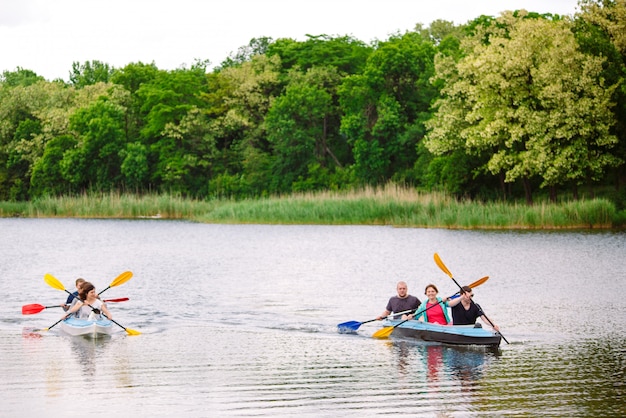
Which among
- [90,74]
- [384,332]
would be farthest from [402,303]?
[90,74]

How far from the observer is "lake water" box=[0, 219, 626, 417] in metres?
13.4

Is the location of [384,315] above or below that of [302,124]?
below

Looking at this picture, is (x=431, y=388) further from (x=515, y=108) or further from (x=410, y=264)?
(x=515, y=108)

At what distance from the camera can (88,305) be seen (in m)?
19.9

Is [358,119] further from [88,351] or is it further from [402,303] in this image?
[88,351]

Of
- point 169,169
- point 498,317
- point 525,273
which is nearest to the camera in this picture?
point 498,317

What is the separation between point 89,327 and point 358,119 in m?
54.7

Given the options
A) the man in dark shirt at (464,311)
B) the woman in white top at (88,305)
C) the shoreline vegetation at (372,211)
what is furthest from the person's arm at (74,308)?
the shoreline vegetation at (372,211)

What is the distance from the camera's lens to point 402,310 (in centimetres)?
2005

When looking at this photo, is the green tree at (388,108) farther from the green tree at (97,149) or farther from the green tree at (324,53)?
the green tree at (97,149)

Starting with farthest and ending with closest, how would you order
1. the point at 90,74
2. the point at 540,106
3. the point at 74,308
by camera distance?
the point at 90,74 → the point at 540,106 → the point at 74,308

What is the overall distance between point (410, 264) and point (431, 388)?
20098mm

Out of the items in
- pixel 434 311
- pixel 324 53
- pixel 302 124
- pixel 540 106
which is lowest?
pixel 434 311

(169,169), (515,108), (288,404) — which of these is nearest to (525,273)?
(288,404)
